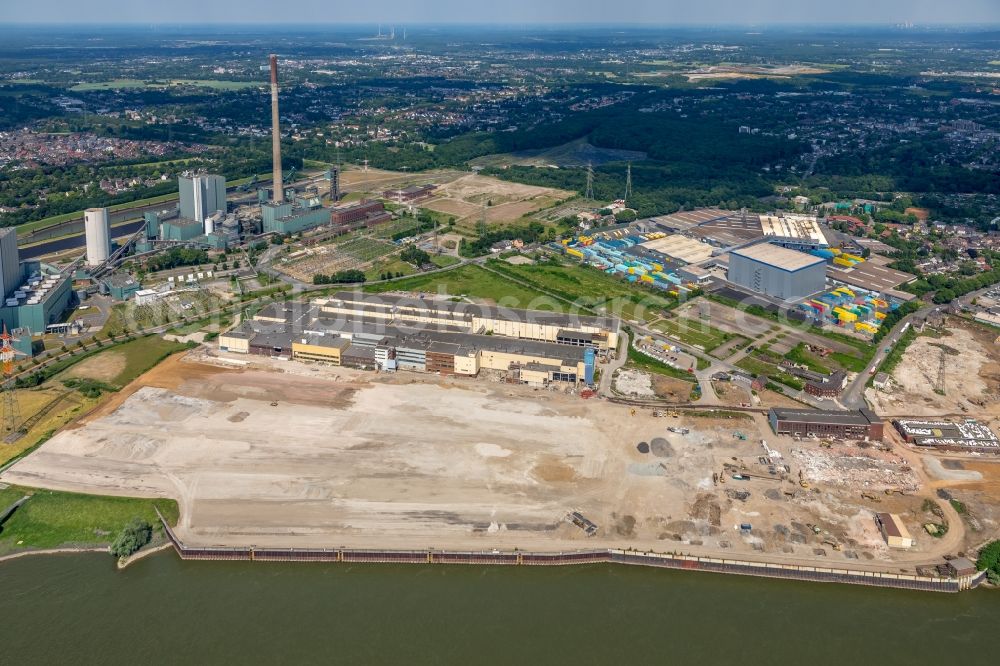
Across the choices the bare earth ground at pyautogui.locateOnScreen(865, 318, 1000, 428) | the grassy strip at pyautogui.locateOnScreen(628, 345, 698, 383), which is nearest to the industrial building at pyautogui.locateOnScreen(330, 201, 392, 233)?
the grassy strip at pyautogui.locateOnScreen(628, 345, 698, 383)

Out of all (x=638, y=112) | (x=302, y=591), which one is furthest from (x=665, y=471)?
(x=638, y=112)

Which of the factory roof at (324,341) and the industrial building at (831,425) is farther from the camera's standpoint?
the factory roof at (324,341)

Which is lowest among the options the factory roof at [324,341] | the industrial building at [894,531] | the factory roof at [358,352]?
the industrial building at [894,531]

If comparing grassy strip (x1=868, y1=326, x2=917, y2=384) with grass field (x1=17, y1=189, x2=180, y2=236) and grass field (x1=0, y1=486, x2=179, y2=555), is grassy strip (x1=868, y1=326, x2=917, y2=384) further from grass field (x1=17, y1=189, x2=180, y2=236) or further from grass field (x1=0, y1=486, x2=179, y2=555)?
grass field (x1=17, y1=189, x2=180, y2=236)

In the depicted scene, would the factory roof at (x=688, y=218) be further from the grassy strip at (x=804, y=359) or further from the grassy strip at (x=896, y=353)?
the grassy strip at (x=804, y=359)

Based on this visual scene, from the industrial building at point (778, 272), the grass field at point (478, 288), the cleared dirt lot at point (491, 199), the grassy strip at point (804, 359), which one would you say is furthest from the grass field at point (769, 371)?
the cleared dirt lot at point (491, 199)

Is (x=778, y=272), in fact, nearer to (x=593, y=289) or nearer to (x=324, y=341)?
(x=593, y=289)

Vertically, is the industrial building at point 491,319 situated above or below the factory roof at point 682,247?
below
